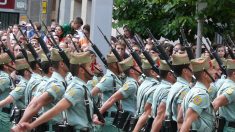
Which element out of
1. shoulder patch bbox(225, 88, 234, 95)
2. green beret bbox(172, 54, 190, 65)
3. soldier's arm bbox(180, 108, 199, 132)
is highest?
green beret bbox(172, 54, 190, 65)

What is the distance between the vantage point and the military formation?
12.2m

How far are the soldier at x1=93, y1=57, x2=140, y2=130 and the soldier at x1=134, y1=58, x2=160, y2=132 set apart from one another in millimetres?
407

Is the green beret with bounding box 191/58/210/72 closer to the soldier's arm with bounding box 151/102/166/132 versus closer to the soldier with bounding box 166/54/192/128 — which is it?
the soldier with bounding box 166/54/192/128

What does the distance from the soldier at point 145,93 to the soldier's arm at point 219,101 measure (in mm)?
1254

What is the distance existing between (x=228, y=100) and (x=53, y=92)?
2.64 m

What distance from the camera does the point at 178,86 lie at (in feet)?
42.7

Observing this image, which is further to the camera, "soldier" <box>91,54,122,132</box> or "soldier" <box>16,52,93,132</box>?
"soldier" <box>91,54,122,132</box>

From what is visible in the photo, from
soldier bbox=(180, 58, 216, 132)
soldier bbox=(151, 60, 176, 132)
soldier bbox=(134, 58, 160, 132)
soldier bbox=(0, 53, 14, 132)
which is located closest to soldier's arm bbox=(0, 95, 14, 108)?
soldier bbox=(0, 53, 14, 132)

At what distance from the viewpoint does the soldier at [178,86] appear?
42.7ft

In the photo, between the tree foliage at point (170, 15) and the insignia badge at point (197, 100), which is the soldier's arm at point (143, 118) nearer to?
the insignia badge at point (197, 100)

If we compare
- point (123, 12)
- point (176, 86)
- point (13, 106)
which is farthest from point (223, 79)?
point (123, 12)

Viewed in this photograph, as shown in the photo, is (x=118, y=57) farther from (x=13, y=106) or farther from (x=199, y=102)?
(x=199, y=102)

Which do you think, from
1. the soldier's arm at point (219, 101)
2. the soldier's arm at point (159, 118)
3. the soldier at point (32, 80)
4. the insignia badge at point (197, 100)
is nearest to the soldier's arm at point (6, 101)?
the soldier at point (32, 80)

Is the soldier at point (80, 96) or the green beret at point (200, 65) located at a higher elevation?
the green beret at point (200, 65)
